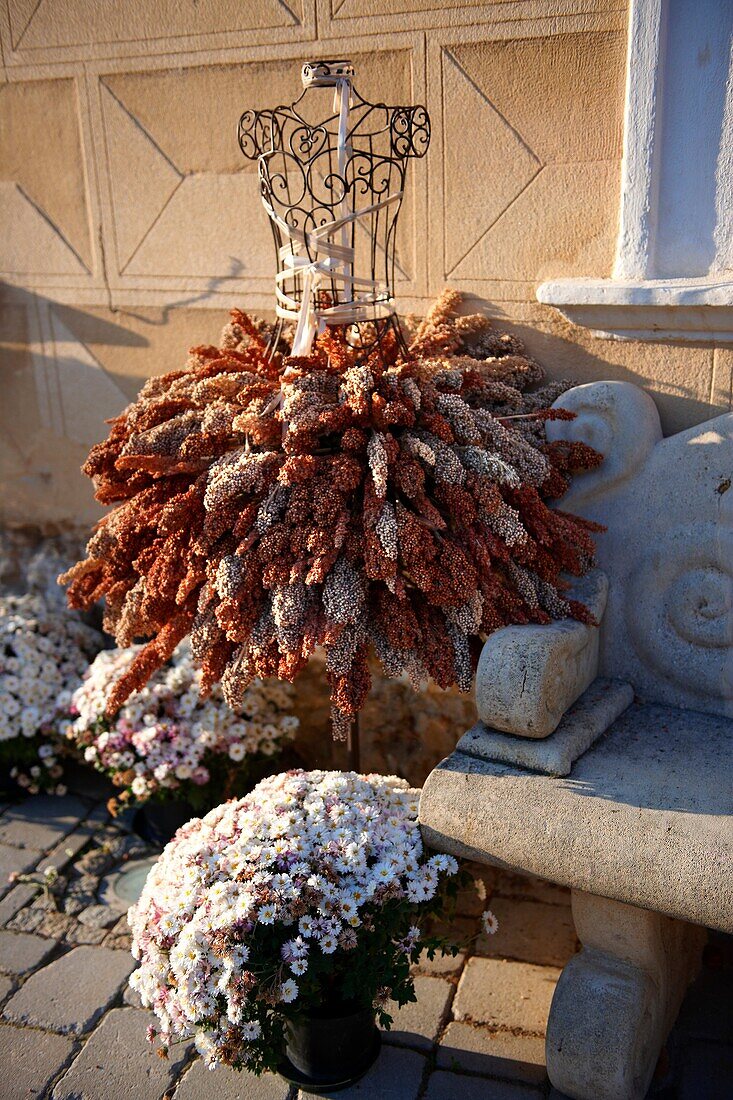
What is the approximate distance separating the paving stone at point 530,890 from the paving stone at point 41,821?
1.40 meters

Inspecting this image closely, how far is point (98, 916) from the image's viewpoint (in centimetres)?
283

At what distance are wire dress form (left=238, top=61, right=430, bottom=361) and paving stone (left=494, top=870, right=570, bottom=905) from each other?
1593 mm

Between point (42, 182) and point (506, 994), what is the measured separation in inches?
123

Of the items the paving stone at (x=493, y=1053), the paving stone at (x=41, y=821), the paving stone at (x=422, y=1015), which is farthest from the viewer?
the paving stone at (x=41, y=821)

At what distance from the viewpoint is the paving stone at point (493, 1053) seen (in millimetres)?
2273

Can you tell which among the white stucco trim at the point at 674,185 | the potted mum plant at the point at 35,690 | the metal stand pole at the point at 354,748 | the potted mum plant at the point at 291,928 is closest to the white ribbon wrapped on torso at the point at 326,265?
the white stucco trim at the point at 674,185

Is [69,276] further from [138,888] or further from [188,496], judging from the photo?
[138,888]

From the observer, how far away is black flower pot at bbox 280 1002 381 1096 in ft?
7.09

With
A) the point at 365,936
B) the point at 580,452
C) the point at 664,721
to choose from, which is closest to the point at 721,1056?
the point at 664,721

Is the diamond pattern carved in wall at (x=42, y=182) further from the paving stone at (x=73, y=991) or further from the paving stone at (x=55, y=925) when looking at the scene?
the paving stone at (x=73, y=991)

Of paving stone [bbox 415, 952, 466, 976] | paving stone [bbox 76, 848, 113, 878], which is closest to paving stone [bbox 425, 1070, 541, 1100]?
paving stone [bbox 415, 952, 466, 976]

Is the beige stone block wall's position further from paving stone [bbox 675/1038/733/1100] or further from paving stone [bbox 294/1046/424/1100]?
paving stone [bbox 294/1046/424/1100]

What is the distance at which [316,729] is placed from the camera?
3.35 m

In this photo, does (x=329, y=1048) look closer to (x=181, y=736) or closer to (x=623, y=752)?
(x=623, y=752)
